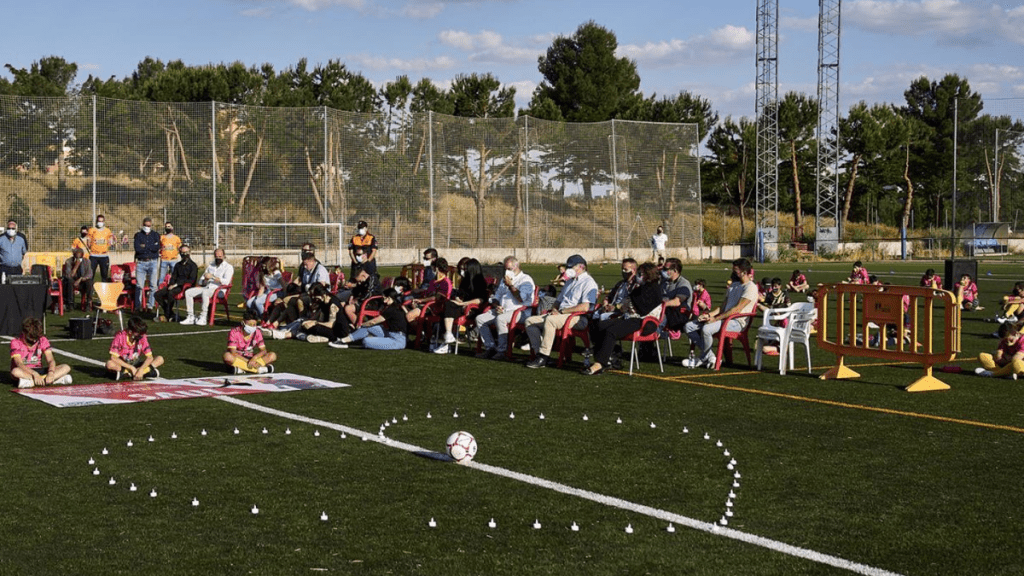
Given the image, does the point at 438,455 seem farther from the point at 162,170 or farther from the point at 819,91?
the point at 819,91

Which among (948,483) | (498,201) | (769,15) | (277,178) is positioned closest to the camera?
(948,483)

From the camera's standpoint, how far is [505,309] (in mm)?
15766

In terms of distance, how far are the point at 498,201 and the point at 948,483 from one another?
1506 inches

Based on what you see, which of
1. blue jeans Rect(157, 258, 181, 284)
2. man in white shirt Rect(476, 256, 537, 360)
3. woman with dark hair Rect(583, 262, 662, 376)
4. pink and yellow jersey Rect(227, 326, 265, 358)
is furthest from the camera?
blue jeans Rect(157, 258, 181, 284)

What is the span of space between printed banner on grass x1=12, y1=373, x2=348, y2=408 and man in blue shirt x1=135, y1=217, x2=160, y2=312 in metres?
10.9

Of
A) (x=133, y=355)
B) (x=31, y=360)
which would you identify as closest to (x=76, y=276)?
(x=133, y=355)

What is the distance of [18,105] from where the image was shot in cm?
3625

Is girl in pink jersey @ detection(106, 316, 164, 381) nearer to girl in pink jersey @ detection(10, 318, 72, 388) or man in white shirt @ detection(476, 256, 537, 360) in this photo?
girl in pink jersey @ detection(10, 318, 72, 388)

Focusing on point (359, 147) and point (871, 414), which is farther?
point (359, 147)

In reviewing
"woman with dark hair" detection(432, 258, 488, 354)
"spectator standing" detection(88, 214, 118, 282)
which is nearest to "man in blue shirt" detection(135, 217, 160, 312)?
"spectator standing" detection(88, 214, 118, 282)

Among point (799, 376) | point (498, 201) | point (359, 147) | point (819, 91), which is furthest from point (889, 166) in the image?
point (799, 376)

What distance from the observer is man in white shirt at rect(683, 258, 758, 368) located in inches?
556

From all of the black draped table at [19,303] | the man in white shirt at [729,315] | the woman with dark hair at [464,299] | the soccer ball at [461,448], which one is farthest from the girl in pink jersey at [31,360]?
the man in white shirt at [729,315]

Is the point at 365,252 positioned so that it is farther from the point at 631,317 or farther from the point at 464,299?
the point at 631,317
